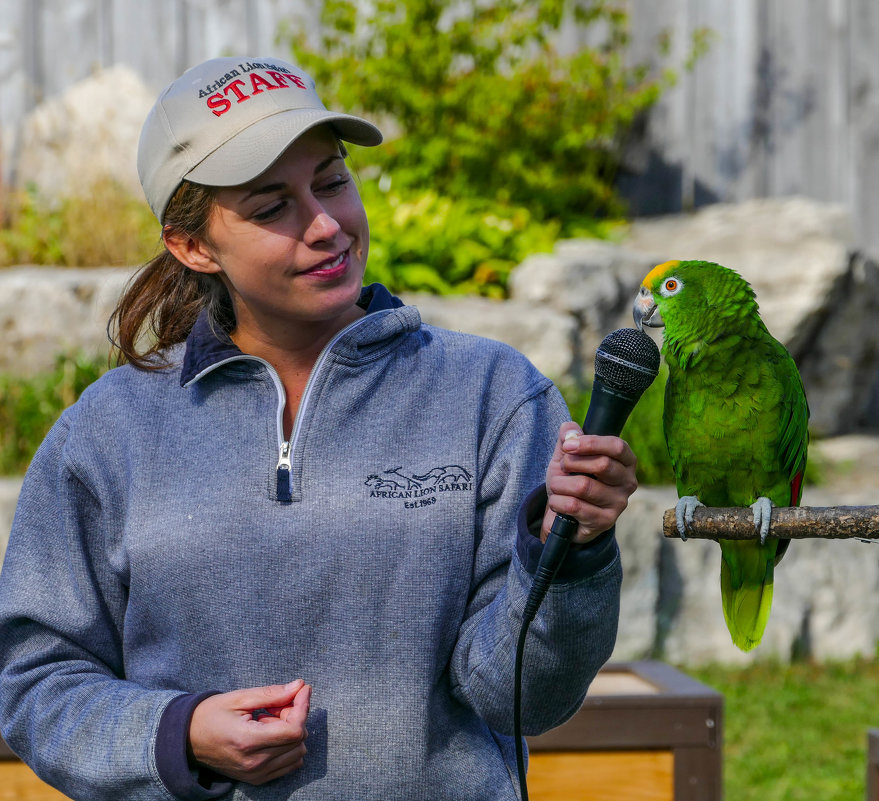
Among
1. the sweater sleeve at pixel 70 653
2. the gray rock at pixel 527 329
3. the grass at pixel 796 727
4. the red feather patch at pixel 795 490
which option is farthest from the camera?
the gray rock at pixel 527 329

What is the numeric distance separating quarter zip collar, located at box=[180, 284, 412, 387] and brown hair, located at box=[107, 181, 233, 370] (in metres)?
0.05

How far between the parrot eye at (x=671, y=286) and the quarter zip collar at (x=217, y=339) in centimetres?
40

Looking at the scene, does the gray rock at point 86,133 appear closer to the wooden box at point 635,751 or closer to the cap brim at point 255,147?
the wooden box at point 635,751

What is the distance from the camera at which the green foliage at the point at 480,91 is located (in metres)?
5.77

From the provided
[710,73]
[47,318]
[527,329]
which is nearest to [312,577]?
[527,329]

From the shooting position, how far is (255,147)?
1508mm

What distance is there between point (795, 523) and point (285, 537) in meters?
0.74

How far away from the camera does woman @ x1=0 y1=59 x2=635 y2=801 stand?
1476mm

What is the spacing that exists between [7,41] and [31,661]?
5.90 m

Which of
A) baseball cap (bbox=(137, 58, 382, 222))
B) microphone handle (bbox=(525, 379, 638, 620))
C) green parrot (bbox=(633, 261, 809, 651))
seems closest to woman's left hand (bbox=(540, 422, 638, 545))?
microphone handle (bbox=(525, 379, 638, 620))

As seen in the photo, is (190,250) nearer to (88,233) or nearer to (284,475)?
(284,475)

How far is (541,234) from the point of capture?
568 centimetres

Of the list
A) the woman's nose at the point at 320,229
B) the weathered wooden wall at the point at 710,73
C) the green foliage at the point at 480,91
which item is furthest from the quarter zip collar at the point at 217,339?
the weathered wooden wall at the point at 710,73

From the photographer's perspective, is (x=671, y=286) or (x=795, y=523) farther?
(x=671, y=286)
